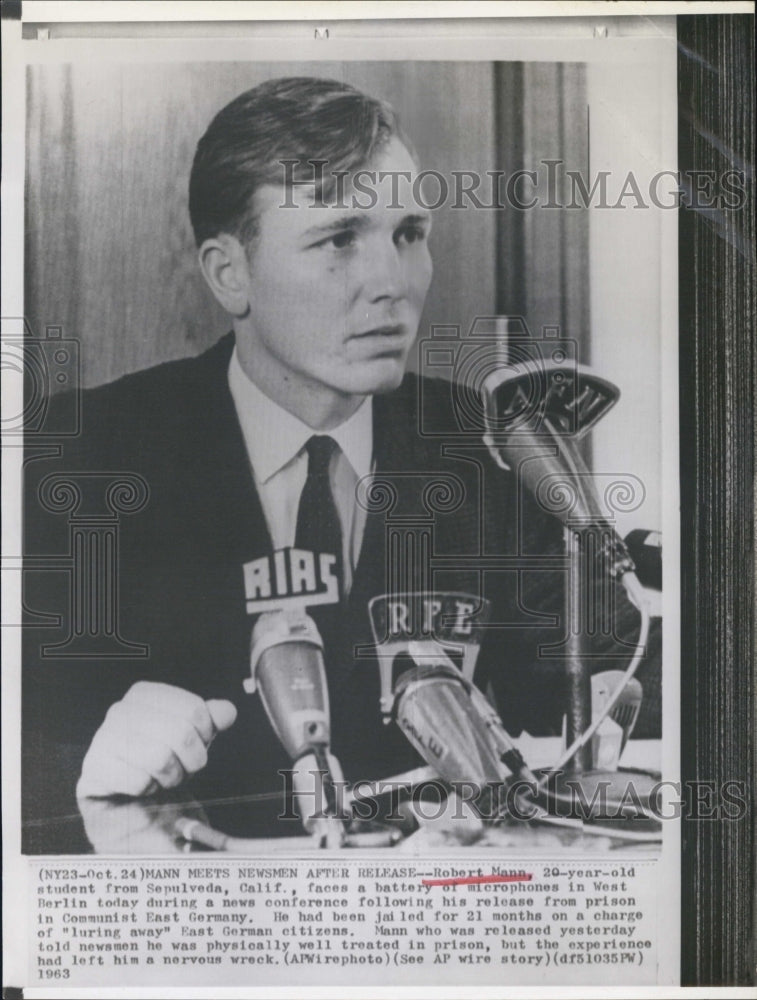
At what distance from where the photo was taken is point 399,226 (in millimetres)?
2055

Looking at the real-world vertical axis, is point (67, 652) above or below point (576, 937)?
above

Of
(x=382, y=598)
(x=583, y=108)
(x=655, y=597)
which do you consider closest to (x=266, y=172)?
(x=583, y=108)

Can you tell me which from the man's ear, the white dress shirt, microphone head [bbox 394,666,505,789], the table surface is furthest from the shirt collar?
the table surface

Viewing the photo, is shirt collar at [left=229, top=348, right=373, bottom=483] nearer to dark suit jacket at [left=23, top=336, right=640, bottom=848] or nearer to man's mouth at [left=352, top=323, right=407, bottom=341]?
dark suit jacket at [left=23, top=336, right=640, bottom=848]

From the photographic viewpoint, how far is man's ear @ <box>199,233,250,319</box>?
2072 millimetres

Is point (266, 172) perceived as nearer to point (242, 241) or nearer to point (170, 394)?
point (242, 241)

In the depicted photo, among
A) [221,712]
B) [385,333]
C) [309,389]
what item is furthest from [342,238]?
[221,712]

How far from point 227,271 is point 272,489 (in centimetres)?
57

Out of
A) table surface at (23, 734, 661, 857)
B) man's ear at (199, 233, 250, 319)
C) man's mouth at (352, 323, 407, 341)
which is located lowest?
table surface at (23, 734, 661, 857)

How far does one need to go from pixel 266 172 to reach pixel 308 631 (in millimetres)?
1174

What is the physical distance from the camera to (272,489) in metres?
2.06

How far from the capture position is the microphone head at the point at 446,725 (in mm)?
2035

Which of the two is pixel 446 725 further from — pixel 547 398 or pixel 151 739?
pixel 547 398

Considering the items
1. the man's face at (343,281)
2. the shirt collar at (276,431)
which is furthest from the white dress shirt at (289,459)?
the man's face at (343,281)
